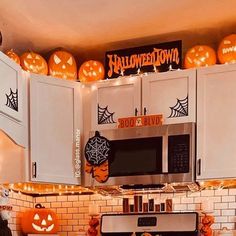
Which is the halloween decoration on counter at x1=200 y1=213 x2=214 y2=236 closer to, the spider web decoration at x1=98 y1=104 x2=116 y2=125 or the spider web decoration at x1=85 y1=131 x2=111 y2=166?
the spider web decoration at x1=85 y1=131 x2=111 y2=166

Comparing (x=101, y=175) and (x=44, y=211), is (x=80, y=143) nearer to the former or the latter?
(x=101, y=175)

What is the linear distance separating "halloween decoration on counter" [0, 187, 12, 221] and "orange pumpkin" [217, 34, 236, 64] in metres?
1.78

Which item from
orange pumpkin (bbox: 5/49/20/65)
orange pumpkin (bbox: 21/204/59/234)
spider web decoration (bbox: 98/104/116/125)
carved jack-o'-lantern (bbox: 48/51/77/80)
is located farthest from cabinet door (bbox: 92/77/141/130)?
orange pumpkin (bbox: 21/204/59/234)

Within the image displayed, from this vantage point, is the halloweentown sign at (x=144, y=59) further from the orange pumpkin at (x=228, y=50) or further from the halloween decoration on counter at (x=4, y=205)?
the halloween decoration on counter at (x=4, y=205)

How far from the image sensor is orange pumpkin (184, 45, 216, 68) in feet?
12.3

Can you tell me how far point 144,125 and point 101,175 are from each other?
18.6 inches

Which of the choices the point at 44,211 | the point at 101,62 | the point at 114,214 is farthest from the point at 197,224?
the point at 101,62

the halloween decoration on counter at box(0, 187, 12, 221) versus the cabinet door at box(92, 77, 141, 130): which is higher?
the cabinet door at box(92, 77, 141, 130)

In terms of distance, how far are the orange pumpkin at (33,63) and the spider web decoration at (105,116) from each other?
0.51 metres

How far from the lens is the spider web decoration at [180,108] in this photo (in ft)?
12.1

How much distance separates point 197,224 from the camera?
3.73 metres

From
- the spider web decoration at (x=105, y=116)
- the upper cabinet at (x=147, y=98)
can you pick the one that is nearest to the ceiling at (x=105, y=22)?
the upper cabinet at (x=147, y=98)

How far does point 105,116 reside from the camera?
12.9ft

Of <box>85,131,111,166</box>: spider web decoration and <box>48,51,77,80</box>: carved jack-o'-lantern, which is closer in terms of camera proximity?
Answer: <box>85,131,111,166</box>: spider web decoration
